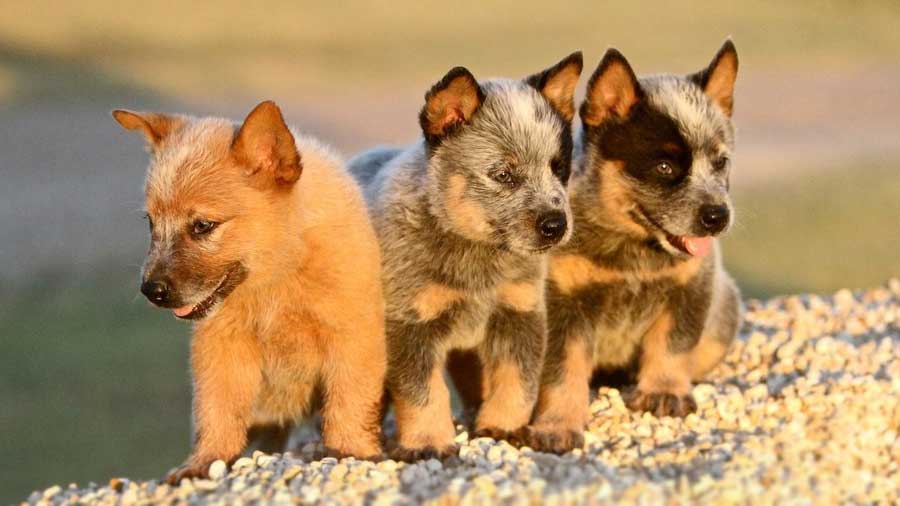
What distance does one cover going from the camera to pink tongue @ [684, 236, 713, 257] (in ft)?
24.4

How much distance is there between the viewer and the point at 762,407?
7.39 metres

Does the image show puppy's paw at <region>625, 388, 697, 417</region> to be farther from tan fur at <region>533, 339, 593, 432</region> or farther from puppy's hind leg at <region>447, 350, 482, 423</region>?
puppy's hind leg at <region>447, 350, 482, 423</region>

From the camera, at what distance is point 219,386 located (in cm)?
665

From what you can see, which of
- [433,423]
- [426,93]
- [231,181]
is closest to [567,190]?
[426,93]

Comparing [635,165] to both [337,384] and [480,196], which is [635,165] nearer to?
[480,196]

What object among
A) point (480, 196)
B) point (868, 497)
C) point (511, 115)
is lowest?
point (868, 497)

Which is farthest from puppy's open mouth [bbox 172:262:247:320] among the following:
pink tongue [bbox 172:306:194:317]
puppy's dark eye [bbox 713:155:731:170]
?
puppy's dark eye [bbox 713:155:731:170]

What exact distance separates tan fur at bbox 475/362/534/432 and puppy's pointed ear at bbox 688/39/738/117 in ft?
6.84

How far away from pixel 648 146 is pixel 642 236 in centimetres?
53

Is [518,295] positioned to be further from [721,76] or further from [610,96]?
[721,76]

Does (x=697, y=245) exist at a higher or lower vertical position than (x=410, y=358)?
higher

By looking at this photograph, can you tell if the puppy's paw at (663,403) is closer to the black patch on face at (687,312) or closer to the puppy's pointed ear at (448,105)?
A: the black patch on face at (687,312)

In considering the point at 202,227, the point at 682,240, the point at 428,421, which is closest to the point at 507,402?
the point at 428,421

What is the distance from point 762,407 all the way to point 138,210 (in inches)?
144
